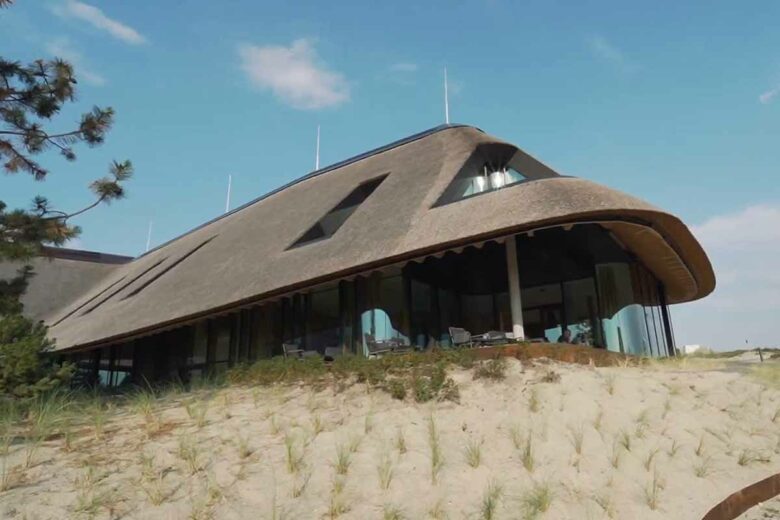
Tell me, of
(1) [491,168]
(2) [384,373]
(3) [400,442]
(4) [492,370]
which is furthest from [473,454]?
(1) [491,168]

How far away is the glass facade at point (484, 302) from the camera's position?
1366 centimetres

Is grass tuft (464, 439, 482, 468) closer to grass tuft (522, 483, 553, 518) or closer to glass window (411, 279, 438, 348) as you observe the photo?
grass tuft (522, 483, 553, 518)

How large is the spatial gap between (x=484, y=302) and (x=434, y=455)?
802 centimetres

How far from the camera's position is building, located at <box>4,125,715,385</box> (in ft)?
37.7

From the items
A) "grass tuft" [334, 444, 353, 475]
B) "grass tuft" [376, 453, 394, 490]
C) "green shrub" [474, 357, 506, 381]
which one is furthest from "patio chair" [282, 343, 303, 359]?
"grass tuft" [376, 453, 394, 490]

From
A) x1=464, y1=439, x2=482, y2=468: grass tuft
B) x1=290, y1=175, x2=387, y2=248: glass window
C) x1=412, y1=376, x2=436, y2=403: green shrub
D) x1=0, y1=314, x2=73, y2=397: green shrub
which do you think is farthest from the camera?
x1=290, y1=175, x2=387, y2=248: glass window

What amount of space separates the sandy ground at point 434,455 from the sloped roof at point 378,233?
9.55 feet

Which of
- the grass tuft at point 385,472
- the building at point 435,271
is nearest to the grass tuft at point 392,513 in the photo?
the grass tuft at point 385,472

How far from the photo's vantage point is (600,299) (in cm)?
1370

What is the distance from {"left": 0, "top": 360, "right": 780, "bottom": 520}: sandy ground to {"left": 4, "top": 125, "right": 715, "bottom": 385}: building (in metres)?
3.11

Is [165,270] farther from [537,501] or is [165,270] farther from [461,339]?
[537,501]

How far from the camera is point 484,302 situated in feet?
48.6

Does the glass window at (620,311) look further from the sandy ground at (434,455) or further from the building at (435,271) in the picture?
the sandy ground at (434,455)

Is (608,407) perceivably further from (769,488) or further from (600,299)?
(600,299)
